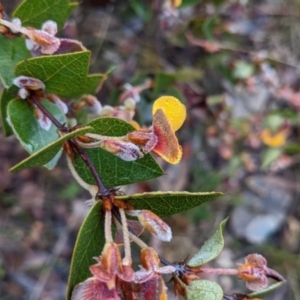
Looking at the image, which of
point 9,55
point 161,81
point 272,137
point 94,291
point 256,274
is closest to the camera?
point 94,291

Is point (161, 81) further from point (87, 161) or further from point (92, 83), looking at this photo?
point (87, 161)

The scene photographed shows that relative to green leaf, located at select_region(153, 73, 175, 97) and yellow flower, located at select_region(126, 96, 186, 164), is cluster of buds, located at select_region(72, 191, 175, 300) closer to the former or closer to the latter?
yellow flower, located at select_region(126, 96, 186, 164)

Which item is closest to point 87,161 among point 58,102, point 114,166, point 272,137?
point 114,166

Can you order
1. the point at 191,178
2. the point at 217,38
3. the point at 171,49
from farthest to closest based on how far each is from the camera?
the point at 191,178
the point at 171,49
the point at 217,38

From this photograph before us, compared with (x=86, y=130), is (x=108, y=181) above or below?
below

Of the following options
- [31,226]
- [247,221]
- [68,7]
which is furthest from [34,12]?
[247,221]

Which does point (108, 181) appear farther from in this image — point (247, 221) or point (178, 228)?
point (247, 221)
